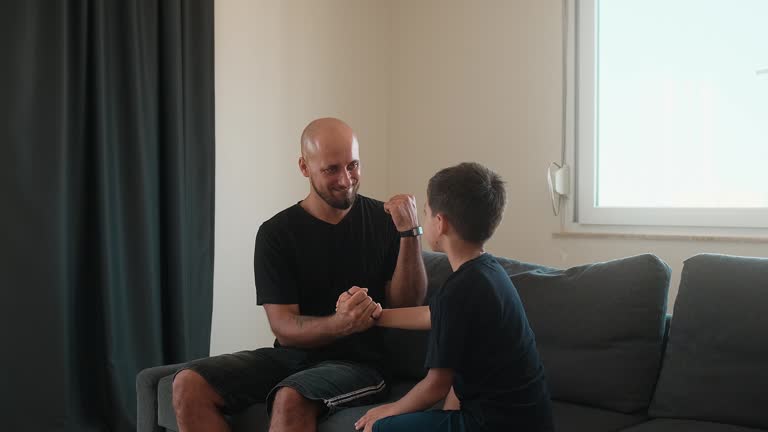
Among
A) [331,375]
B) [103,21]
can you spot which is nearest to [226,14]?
[103,21]

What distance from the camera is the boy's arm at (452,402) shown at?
1.65 m

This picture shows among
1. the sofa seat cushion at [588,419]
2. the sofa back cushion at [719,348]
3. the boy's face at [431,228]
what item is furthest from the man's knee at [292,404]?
the sofa back cushion at [719,348]

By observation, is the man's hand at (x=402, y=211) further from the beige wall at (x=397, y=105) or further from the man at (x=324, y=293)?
the beige wall at (x=397, y=105)

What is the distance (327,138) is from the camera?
86.7 inches

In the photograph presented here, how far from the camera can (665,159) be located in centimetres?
305

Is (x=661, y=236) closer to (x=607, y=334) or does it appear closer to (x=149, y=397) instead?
(x=607, y=334)

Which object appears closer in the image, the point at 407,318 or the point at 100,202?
the point at 407,318

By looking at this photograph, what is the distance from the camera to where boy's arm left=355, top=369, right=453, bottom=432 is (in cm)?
158

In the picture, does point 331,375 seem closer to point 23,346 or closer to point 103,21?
point 23,346

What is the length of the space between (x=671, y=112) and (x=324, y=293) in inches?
71.4

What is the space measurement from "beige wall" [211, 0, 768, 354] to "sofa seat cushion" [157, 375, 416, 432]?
1285mm

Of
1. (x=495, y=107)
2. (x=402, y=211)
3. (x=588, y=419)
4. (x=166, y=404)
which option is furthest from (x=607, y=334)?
(x=495, y=107)

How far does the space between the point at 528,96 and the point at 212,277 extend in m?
1.76

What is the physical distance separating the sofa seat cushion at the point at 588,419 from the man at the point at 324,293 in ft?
1.68
